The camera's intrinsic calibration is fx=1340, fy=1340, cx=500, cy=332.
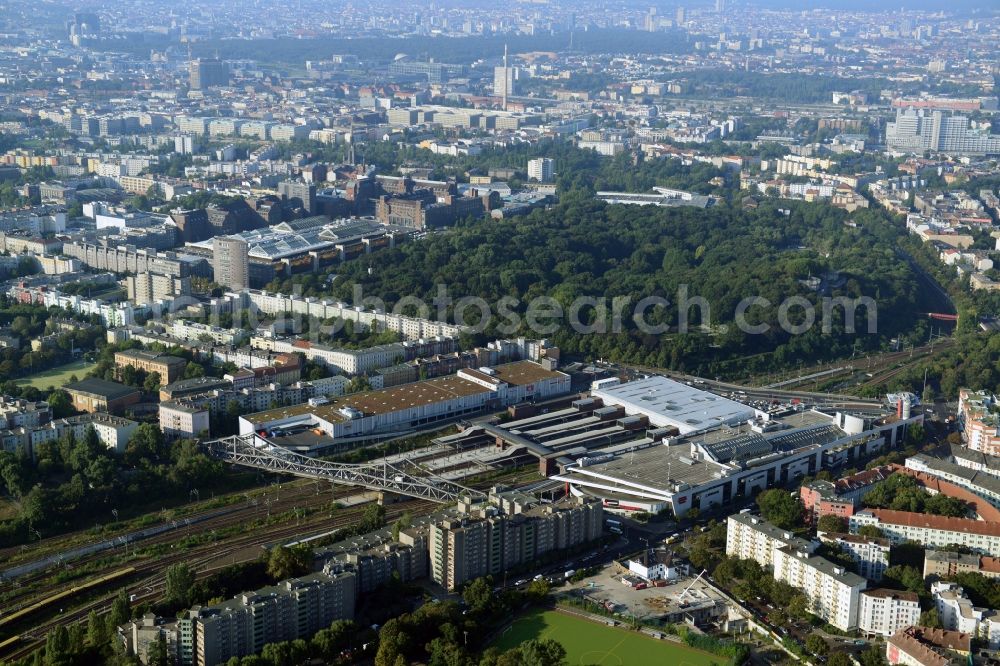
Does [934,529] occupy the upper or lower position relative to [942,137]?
lower

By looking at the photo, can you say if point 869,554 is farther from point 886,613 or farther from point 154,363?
point 154,363

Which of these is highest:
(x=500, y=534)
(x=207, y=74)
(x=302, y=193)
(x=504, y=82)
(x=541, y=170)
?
(x=207, y=74)

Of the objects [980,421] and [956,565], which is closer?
[956,565]

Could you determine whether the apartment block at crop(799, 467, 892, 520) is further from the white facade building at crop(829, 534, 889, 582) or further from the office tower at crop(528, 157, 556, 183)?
the office tower at crop(528, 157, 556, 183)

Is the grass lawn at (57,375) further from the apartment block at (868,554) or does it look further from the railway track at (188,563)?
the apartment block at (868,554)

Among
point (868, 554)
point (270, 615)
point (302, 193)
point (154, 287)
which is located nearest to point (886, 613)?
point (868, 554)

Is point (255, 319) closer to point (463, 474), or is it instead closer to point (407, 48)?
point (463, 474)

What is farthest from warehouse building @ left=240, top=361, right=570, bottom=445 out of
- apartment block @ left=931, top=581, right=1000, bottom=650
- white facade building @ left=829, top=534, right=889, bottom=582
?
apartment block @ left=931, top=581, right=1000, bottom=650

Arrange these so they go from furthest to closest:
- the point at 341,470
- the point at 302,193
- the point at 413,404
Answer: the point at 302,193, the point at 413,404, the point at 341,470
